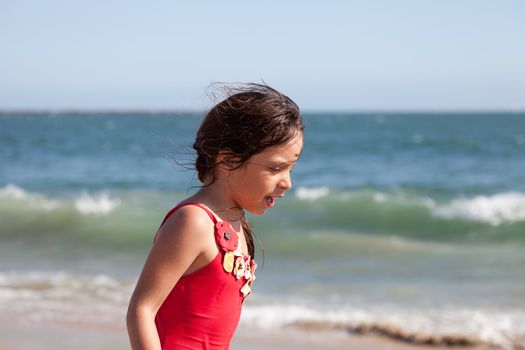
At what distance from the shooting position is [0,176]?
21.7 m

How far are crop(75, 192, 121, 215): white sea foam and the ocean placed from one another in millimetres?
38

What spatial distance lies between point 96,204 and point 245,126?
13693 mm

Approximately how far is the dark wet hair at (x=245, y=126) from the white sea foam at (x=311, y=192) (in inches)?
532

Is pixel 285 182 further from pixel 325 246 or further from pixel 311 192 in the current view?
pixel 311 192

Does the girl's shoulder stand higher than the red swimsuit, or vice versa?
the girl's shoulder

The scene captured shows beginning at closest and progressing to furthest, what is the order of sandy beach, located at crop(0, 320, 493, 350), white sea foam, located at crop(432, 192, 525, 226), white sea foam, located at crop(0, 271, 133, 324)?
sandy beach, located at crop(0, 320, 493, 350), white sea foam, located at crop(0, 271, 133, 324), white sea foam, located at crop(432, 192, 525, 226)

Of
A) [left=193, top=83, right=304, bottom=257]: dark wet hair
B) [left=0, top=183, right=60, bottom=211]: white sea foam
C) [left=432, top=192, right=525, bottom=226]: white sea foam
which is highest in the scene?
[left=193, top=83, right=304, bottom=257]: dark wet hair

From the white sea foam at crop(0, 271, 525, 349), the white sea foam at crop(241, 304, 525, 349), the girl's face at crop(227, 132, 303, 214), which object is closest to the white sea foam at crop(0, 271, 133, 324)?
the white sea foam at crop(0, 271, 525, 349)

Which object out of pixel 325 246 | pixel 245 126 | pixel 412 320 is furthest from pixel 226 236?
pixel 325 246

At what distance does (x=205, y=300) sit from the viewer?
6.16 ft

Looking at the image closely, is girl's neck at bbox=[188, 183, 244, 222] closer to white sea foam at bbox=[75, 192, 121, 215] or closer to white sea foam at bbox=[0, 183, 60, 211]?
white sea foam at bbox=[75, 192, 121, 215]

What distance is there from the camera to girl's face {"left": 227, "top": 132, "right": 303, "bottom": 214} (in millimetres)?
1941

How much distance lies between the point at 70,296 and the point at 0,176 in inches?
572

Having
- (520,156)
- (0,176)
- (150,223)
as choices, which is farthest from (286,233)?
(520,156)
